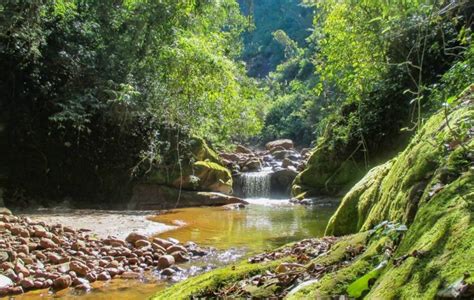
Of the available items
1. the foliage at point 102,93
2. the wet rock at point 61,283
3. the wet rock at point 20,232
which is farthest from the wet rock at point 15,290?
the foliage at point 102,93

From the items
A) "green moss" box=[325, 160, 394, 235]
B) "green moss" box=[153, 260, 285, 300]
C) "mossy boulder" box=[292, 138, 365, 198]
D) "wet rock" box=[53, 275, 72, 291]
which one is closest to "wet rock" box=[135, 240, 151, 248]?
"wet rock" box=[53, 275, 72, 291]

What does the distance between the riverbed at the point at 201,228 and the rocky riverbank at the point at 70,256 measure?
239 mm

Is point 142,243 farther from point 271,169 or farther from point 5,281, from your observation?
point 271,169

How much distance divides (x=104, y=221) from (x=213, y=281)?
9397 mm

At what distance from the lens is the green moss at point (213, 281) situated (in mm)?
3146

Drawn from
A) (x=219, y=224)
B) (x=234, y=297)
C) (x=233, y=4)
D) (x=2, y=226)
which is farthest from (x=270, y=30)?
(x=234, y=297)

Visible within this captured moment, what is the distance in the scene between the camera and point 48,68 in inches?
574

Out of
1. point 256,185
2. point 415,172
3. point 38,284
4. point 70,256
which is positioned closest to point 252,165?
point 256,185

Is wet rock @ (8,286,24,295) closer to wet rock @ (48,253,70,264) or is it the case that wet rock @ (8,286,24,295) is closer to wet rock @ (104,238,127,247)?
wet rock @ (48,253,70,264)

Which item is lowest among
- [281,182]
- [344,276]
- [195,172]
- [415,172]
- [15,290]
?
[15,290]

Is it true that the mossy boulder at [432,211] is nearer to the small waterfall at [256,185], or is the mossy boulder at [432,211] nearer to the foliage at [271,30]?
the small waterfall at [256,185]

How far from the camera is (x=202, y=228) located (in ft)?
39.2

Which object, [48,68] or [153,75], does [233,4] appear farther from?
[48,68]

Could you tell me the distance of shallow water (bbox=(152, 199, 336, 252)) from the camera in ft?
33.3
